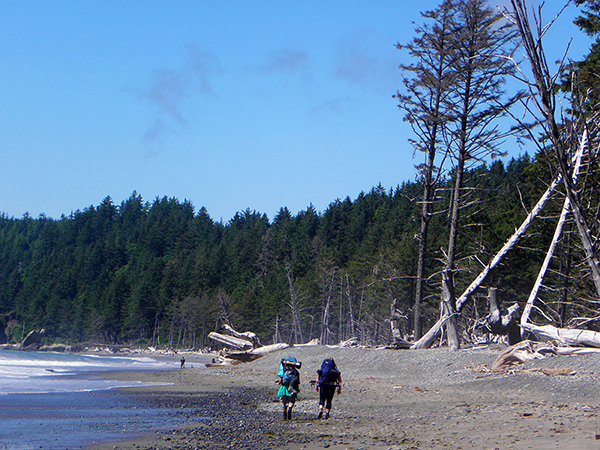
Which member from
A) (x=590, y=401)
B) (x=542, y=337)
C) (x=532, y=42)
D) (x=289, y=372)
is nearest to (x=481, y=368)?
(x=542, y=337)

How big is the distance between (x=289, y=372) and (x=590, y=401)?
644cm

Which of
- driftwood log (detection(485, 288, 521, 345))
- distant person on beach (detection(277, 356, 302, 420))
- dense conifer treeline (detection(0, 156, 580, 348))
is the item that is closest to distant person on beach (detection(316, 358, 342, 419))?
distant person on beach (detection(277, 356, 302, 420))

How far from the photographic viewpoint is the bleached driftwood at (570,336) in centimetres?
1652

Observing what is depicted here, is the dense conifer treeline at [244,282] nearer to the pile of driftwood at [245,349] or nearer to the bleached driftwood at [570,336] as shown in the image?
the pile of driftwood at [245,349]

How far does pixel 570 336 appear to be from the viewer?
17188 mm

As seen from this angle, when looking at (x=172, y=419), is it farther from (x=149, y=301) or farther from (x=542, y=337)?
(x=149, y=301)

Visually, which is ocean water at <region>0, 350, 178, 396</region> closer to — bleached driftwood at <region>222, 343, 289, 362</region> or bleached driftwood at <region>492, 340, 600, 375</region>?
bleached driftwood at <region>222, 343, 289, 362</region>

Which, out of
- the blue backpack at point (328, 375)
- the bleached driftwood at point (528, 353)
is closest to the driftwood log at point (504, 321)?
the bleached driftwood at point (528, 353)

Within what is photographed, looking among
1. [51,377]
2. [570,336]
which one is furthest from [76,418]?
[51,377]

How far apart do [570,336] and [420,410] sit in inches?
304

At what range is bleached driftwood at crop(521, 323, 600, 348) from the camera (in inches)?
650

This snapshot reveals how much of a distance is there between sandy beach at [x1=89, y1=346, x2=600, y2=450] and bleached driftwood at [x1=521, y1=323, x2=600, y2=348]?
4.58 ft

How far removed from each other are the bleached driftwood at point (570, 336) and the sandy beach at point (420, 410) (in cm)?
140

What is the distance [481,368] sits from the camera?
1808 centimetres
